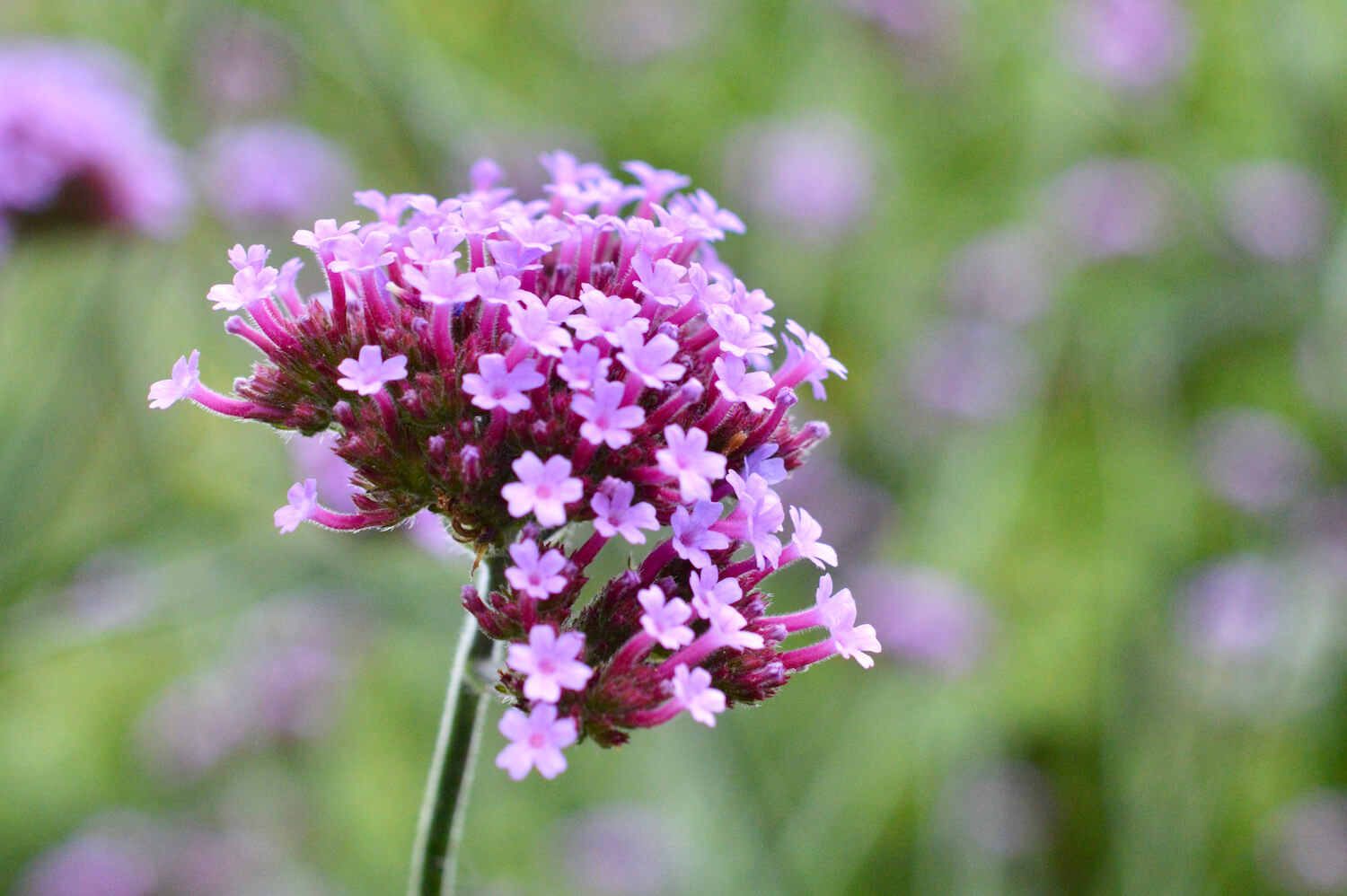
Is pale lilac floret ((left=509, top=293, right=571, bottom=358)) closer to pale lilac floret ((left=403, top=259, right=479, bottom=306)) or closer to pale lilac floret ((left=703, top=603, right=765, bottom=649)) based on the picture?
pale lilac floret ((left=403, top=259, right=479, bottom=306))

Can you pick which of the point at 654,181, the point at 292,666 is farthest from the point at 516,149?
the point at 654,181

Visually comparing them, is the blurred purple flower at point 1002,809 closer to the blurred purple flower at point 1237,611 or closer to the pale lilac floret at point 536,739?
the blurred purple flower at point 1237,611

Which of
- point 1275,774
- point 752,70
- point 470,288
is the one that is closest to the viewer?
point 470,288

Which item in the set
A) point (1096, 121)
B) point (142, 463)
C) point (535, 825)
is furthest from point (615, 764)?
point (1096, 121)

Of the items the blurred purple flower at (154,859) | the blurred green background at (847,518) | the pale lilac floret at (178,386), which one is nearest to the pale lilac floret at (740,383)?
the pale lilac floret at (178,386)

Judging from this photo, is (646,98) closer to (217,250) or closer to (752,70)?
(752,70)

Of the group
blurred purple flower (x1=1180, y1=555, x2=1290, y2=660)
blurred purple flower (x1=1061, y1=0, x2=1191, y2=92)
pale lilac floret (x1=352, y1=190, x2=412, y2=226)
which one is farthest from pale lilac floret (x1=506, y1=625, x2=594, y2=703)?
blurred purple flower (x1=1061, y1=0, x2=1191, y2=92)
